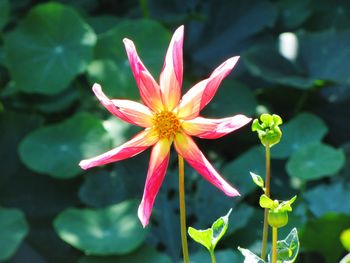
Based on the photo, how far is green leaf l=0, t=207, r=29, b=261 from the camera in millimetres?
1558

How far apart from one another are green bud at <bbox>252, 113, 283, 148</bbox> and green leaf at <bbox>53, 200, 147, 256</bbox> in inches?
36.1

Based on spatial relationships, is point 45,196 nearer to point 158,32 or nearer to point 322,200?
point 158,32

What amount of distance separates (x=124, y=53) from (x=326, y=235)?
0.68m

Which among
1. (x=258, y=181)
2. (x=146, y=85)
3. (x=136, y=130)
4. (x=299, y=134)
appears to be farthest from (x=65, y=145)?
(x=258, y=181)

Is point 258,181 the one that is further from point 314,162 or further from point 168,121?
point 314,162

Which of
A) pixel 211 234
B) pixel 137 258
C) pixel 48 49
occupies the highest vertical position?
pixel 211 234

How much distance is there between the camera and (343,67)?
1.97 m

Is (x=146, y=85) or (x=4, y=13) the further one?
(x=4, y=13)

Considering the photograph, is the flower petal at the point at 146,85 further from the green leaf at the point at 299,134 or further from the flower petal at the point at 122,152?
the green leaf at the point at 299,134

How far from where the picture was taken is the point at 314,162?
5.45 feet

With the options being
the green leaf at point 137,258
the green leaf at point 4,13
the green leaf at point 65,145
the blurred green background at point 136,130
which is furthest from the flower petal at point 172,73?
the green leaf at point 4,13

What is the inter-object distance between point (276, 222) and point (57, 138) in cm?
121

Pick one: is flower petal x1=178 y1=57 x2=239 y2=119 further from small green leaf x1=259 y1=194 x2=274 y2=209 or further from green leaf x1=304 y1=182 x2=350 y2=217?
green leaf x1=304 y1=182 x2=350 y2=217

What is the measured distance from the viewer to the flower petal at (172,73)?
2.25 feet
